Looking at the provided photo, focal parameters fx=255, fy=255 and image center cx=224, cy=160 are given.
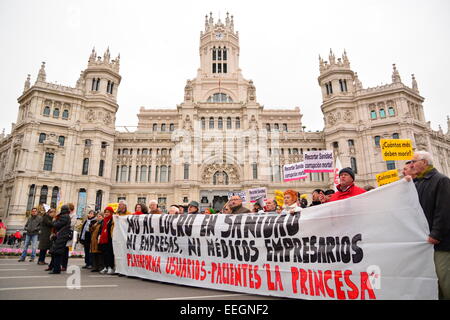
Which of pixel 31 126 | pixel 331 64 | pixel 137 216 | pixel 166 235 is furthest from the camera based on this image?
pixel 331 64

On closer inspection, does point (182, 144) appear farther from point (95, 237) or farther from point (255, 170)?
point (95, 237)

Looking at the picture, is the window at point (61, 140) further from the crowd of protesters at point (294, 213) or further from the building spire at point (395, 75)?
the building spire at point (395, 75)

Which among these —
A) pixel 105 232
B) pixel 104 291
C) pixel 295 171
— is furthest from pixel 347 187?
pixel 295 171

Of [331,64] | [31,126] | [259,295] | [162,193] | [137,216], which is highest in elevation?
[331,64]

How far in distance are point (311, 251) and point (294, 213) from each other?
82 centimetres

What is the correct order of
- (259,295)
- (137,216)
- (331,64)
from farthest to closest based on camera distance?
(331,64), (137,216), (259,295)

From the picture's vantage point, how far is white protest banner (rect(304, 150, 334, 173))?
15.3m

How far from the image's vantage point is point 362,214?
4.55 m

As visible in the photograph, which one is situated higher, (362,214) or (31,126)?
(31,126)

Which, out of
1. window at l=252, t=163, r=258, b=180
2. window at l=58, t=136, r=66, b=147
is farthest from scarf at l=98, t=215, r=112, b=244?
window at l=58, t=136, r=66, b=147

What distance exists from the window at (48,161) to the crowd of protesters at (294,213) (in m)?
27.1

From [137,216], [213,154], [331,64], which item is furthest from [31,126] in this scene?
[331,64]
